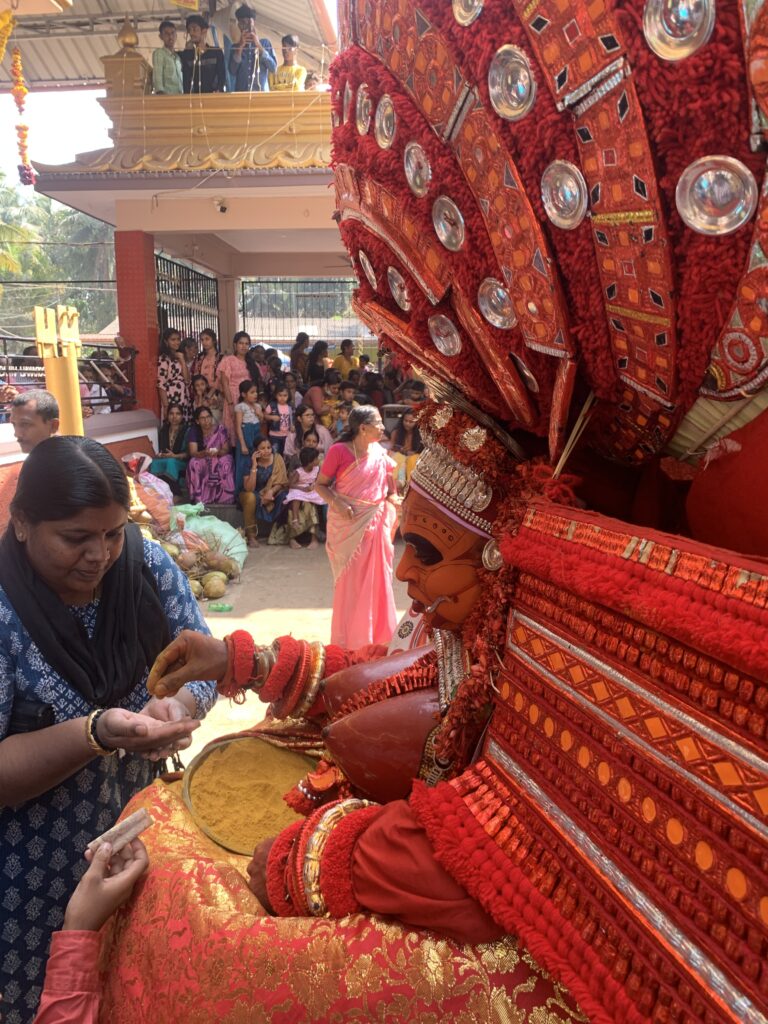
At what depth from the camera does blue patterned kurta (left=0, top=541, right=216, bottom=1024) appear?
1.64 meters

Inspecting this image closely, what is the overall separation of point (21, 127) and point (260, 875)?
31.3 ft

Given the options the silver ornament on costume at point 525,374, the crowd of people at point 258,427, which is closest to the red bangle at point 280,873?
the silver ornament on costume at point 525,374

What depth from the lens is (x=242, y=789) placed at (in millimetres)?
1609

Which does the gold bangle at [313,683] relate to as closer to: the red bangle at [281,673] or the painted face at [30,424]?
the red bangle at [281,673]

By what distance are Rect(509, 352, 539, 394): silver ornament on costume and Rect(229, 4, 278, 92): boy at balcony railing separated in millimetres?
10532

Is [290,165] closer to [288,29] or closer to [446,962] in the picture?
[288,29]

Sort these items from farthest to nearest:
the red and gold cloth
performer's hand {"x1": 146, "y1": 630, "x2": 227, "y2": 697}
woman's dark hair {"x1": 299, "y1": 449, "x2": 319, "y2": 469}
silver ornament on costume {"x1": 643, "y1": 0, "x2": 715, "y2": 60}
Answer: woman's dark hair {"x1": 299, "y1": 449, "x2": 319, "y2": 469}
performer's hand {"x1": 146, "y1": 630, "x2": 227, "y2": 697}
the red and gold cloth
silver ornament on costume {"x1": 643, "y1": 0, "x2": 715, "y2": 60}

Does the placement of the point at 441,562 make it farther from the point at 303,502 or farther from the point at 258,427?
the point at 258,427

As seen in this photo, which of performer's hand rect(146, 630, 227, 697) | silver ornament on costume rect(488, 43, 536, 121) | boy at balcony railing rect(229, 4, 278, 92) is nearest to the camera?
silver ornament on costume rect(488, 43, 536, 121)

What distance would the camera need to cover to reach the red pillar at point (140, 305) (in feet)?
33.6

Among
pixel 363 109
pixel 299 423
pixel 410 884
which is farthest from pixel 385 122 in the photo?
pixel 299 423

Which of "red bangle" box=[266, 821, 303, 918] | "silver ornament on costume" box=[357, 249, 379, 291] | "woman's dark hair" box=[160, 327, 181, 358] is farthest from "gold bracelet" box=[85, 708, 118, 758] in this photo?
"woman's dark hair" box=[160, 327, 181, 358]

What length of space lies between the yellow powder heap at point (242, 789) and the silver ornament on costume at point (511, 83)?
135 cm

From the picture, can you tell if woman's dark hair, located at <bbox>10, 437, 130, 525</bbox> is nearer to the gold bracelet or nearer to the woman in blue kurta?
the woman in blue kurta
